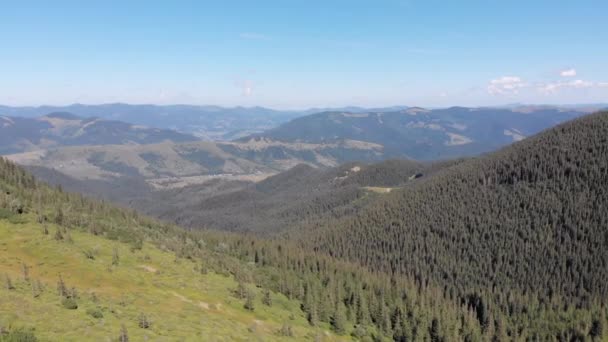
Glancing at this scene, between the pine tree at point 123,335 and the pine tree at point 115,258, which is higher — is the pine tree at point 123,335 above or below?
above

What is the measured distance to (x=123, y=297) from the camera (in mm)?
65125

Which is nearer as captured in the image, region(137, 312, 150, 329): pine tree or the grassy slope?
the grassy slope

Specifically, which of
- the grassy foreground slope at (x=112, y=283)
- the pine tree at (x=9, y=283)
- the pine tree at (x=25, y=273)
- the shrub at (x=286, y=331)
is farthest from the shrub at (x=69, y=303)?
the shrub at (x=286, y=331)

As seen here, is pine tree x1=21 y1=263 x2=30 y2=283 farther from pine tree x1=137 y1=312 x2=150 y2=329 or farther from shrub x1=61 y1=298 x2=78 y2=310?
pine tree x1=137 y1=312 x2=150 y2=329

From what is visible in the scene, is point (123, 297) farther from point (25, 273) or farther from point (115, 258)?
point (115, 258)

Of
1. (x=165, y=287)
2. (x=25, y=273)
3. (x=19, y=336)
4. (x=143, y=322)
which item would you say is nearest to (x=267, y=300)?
(x=165, y=287)

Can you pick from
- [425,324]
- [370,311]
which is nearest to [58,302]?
[370,311]

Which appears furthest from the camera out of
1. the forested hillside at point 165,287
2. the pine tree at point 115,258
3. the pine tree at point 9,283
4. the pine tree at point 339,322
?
the pine tree at point 339,322

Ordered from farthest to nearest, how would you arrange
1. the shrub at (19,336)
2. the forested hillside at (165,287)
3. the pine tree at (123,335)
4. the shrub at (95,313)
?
the forested hillside at (165,287)
the shrub at (95,313)
the pine tree at (123,335)
the shrub at (19,336)

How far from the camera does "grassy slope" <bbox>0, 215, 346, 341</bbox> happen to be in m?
50.7

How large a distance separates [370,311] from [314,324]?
28.4 meters

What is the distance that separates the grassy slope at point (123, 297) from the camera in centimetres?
5066

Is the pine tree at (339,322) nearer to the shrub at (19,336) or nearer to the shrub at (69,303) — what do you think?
the shrub at (69,303)

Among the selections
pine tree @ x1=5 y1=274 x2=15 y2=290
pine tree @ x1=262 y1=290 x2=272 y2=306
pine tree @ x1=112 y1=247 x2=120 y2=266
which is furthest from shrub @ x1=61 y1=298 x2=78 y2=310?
pine tree @ x1=262 y1=290 x2=272 y2=306
